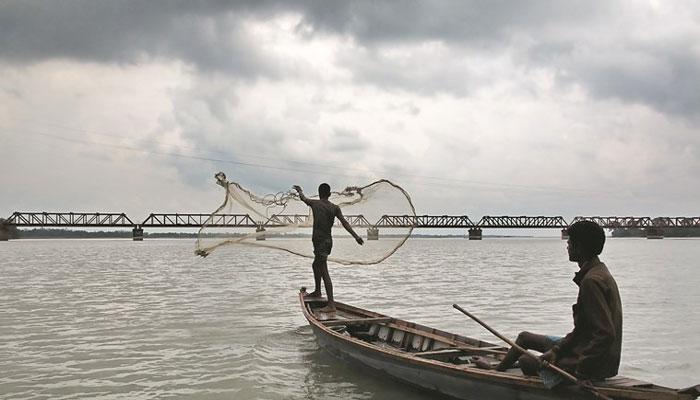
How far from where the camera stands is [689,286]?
2453cm

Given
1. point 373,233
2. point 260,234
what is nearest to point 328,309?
point 373,233

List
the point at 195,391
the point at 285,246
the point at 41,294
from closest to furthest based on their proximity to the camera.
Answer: the point at 195,391, the point at 285,246, the point at 41,294

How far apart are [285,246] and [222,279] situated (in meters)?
15.8

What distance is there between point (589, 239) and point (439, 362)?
255cm

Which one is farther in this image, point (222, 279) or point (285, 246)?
point (222, 279)

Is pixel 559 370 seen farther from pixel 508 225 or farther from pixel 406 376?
pixel 508 225

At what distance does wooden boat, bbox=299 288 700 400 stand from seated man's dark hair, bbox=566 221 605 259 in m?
1.33

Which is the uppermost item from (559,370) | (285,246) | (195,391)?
Answer: (285,246)

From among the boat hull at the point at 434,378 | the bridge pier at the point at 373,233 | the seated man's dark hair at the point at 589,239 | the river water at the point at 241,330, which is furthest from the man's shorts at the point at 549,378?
the bridge pier at the point at 373,233

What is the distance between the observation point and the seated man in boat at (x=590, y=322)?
18.3 ft

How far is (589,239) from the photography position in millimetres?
5844

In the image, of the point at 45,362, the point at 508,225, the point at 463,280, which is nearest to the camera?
the point at 45,362

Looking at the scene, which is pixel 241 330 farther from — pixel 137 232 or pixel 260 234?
pixel 137 232

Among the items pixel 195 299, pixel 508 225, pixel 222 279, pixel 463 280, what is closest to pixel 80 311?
pixel 195 299
